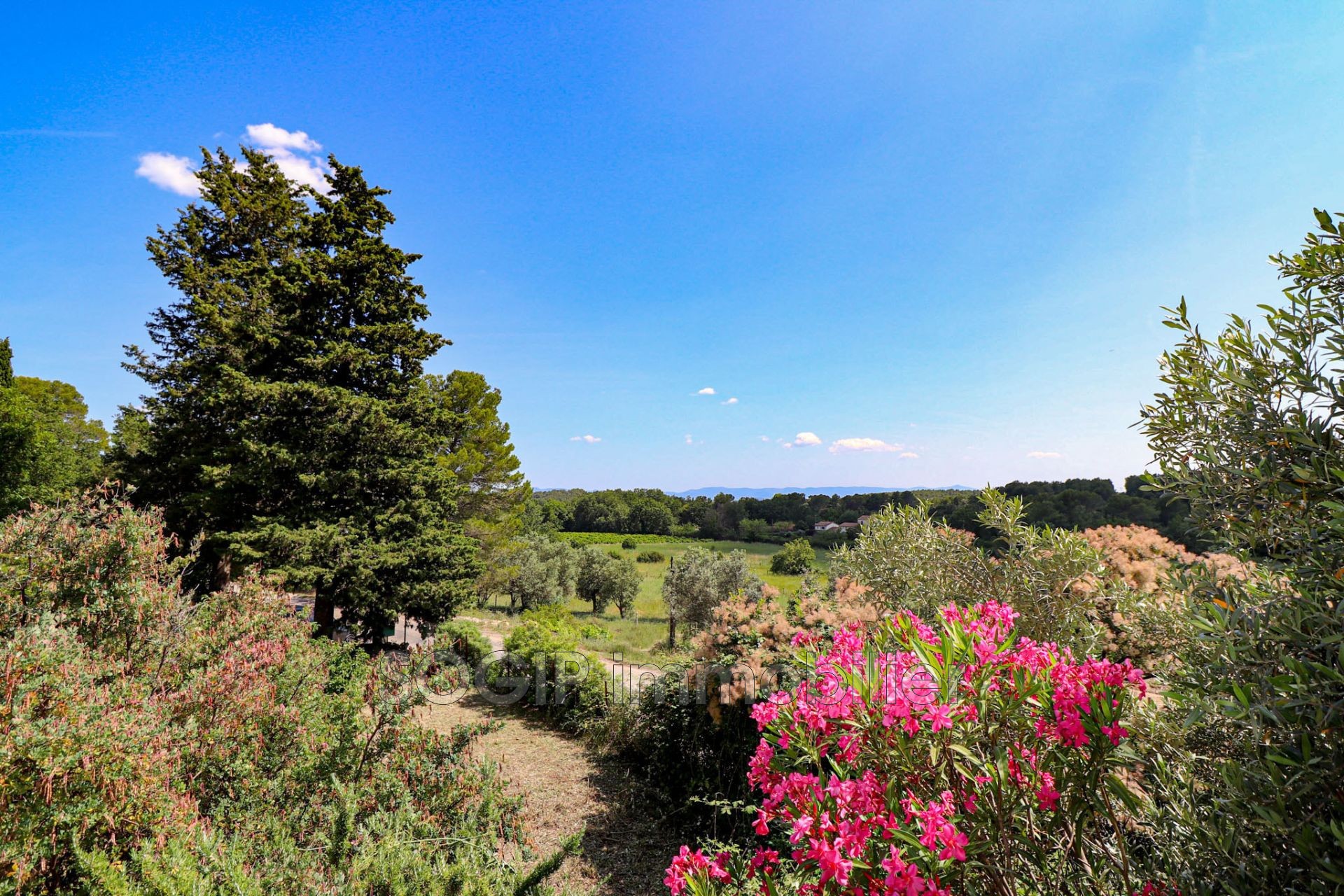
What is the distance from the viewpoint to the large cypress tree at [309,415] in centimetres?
1091

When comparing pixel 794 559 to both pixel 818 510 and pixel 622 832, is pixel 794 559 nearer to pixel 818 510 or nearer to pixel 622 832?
pixel 818 510

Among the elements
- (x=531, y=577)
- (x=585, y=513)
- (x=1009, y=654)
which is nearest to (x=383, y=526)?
(x=1009, y=654)

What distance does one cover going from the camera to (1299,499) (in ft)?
5.26

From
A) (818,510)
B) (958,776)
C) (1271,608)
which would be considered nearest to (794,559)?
(818,510)

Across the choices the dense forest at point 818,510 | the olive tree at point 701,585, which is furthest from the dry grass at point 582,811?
the olive tree at point 701,585

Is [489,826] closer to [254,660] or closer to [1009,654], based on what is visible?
[254,660]

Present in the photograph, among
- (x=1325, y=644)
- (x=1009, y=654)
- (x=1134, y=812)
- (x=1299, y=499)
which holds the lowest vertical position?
(x=1134, y=812)

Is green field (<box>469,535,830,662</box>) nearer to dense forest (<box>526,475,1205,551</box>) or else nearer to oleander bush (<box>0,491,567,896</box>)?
dense forest (<box>526,475,1205,551</box>)

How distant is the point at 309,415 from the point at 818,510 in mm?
36235

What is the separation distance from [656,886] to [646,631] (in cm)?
1842

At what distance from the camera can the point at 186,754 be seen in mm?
3420

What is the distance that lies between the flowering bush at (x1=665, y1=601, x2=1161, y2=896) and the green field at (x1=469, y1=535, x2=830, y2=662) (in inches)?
219

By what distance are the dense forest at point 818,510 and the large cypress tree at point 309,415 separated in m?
9.59

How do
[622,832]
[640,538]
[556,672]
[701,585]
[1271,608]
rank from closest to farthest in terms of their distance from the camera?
[1271,608]
[622,832]
[556,672]
[701,585]
[640,538]
